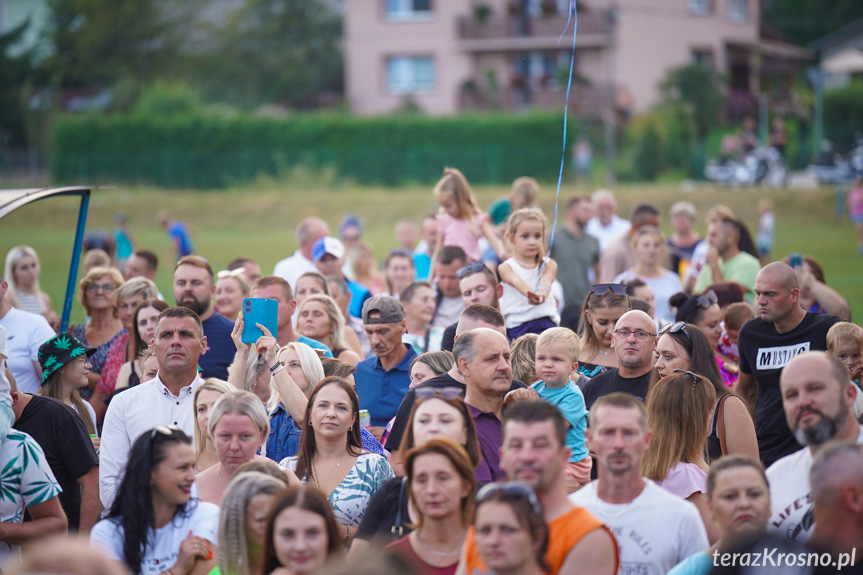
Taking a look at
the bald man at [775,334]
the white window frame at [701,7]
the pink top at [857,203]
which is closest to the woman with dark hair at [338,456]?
the bald man at [775,334]

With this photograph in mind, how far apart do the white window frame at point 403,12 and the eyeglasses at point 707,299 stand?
137ft

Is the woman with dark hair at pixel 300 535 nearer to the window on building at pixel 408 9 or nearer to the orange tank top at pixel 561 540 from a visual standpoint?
the orange tank top at pixel 561 540

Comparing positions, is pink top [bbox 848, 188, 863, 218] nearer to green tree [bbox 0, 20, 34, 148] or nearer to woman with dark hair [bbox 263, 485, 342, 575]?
woman with dark hair [bbox 263, 485, 342, 575]

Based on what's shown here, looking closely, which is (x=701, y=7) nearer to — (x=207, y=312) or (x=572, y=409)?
(x=207, y=312)

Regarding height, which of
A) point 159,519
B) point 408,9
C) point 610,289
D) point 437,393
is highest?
point 408,9

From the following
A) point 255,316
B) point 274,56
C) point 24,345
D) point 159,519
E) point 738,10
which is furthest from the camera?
point 274,56

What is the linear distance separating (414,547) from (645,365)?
2.34m

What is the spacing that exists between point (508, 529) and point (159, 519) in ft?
5.87

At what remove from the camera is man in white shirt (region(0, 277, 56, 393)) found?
7.44 m

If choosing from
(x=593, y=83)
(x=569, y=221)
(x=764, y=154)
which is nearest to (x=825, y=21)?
(x=593, y=83)

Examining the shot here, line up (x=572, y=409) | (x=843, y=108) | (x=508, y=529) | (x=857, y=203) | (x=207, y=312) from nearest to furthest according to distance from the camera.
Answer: (x=508, y=529) < (x=572, y=409) < (x=207, y=312) < (x=857, y=203) < (x=843, y=108)

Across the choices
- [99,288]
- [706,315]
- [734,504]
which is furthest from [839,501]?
[99,288]

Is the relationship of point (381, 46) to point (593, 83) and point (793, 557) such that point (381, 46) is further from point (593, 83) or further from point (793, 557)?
point (793, 557)

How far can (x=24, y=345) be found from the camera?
749 cm
